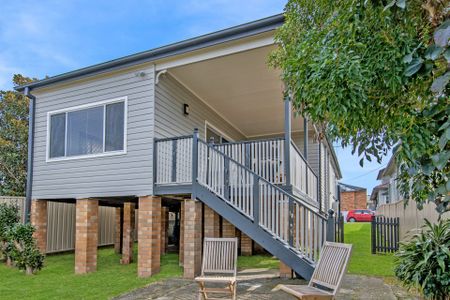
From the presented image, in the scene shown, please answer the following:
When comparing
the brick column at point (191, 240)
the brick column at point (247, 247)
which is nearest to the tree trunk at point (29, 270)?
the brick column at point (191, 240)

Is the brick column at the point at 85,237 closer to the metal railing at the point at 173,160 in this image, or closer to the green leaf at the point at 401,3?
the metal railing at the point at 173,160

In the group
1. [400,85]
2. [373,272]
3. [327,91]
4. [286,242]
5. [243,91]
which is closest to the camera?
[400,85]

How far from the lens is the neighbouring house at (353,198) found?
4209 cm

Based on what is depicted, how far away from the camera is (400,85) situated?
2906 mm

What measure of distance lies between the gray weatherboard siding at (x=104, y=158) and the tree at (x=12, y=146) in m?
7.86

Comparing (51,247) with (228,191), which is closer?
(228,191)

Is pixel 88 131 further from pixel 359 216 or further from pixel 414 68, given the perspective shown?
pixel 359 216

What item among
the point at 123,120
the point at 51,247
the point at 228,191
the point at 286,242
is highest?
the point at 123,120

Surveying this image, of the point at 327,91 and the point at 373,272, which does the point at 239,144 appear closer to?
the point at 373,272

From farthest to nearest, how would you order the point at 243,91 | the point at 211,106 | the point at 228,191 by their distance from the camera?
the point at 211,106, the point at 243,91, the point at 228,191

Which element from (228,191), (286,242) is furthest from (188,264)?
(286,242)

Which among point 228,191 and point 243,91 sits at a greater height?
point 243,91

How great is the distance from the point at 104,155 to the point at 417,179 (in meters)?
7.71

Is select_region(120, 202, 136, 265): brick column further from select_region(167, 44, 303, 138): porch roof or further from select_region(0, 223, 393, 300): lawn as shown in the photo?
select_region(167, 44, 303, 138): porch roof
